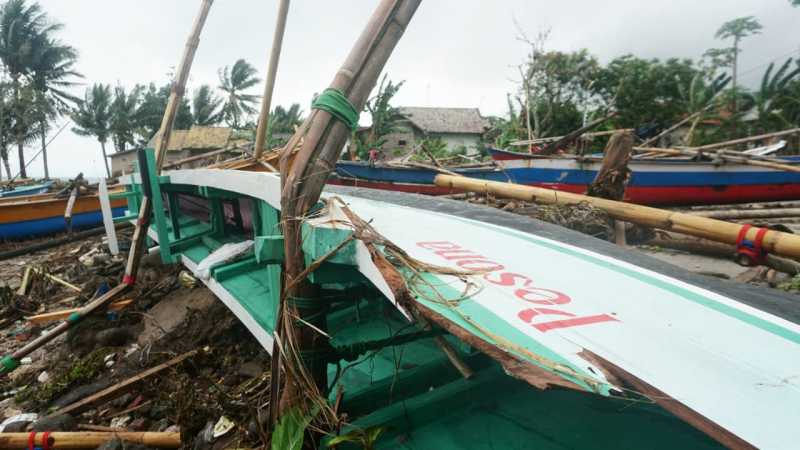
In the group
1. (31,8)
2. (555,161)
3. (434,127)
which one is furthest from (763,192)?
(31,8)

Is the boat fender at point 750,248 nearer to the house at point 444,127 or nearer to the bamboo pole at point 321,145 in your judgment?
the bamboo pole at point 321,145

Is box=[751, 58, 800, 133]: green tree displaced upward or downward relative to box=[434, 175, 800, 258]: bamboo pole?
upward

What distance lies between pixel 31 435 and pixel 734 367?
4519 millimetres

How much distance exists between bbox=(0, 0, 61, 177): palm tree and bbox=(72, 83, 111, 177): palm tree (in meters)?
5.74

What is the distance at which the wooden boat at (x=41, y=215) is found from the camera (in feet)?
33.9

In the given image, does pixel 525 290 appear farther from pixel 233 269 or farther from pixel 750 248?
pixel 233 269

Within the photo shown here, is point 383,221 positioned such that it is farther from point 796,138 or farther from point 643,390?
point 796,138

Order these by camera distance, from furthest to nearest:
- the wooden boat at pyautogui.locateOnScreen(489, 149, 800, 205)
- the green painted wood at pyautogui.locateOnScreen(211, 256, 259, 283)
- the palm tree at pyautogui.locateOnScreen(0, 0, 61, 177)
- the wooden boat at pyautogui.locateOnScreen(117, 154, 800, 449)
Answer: the palm tree at pyautogui.locateOnScreen(0, 0, 61, 177) < the wooden boat at pyautogui.locateOnScreen(489, 149, 800, 205) < the green painted wood at pyautogui.locateOnScreen(211, 256, 259, 283) < the wooden boat at pyautogui.locateOnScreen(117, 154, 800, 449)

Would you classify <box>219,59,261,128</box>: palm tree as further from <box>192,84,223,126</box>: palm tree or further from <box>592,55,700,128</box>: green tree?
<box>592,55,700,128</box>: green tree

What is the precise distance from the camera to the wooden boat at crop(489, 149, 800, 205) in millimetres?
8992

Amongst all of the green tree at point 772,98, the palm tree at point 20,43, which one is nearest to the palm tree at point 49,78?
the palm tree at point 20,43

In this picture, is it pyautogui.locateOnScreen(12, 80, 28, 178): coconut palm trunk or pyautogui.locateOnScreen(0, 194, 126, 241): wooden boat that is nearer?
pyautogui.locateOnScreen(0, 194, 126, 241): wooden boat

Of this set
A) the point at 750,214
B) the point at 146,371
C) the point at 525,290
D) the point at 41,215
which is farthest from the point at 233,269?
the point at 41,215

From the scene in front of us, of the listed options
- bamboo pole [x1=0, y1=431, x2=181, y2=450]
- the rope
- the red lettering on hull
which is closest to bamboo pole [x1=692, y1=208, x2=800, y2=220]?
the red lettering on hull
